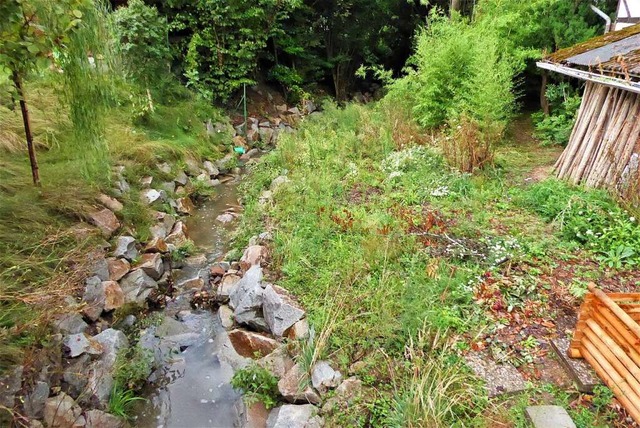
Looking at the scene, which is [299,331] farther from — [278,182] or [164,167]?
[164,167]

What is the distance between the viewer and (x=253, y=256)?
5000 millimetres

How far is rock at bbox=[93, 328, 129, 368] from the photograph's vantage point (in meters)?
3.52

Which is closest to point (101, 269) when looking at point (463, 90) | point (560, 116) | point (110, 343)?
Answer: point (110, 343)

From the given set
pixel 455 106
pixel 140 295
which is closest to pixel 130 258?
pixel 140 295

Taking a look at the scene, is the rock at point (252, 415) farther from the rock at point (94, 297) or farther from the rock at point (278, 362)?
the rock at point (94, 297)

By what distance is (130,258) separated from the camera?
484cm

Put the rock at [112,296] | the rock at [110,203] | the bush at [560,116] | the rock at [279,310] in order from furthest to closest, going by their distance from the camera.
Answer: the bush at [560,116] < the rock at [110,203] < the rock at [112,296] < the rock at [279,310]

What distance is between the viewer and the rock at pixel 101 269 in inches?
167

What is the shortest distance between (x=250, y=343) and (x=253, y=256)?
1207 millimetres

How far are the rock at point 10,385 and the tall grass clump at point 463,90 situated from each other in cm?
546

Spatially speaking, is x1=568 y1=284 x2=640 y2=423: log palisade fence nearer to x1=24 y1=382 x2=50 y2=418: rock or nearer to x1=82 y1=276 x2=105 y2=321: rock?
x1=24 y1=382 x2=50 y2=418: rock

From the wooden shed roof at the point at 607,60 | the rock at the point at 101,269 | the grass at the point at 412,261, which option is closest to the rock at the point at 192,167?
the grass at the point at 412,261

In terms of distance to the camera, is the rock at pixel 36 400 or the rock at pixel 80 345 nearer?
the rock at pixel 36 400

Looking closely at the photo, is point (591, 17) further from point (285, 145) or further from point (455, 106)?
point (285, 145)
